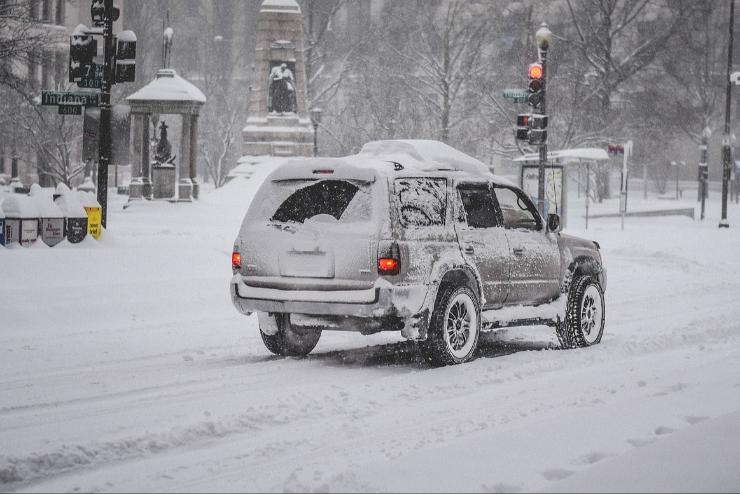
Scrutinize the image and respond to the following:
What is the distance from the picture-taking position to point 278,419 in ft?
25.2

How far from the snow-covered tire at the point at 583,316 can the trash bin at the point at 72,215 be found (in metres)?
7.90

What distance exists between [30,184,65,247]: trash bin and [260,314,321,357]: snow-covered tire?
6.35 m

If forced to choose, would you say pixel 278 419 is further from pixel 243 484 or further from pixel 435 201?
pixel 435 201

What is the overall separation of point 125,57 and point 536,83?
26.4 ft

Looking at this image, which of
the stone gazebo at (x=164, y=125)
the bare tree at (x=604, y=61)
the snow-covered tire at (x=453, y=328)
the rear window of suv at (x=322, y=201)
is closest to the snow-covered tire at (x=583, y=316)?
the snow-covered tire at (x=453, y=328)

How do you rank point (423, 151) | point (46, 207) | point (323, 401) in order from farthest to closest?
point (46, 207)
point (423, 151)
point (323, 401)

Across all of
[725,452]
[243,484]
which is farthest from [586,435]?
[243,484]

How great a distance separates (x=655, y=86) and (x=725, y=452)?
5274cm

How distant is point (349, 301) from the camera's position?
9.59 meters

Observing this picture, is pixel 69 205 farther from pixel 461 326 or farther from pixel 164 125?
pixel 164 125

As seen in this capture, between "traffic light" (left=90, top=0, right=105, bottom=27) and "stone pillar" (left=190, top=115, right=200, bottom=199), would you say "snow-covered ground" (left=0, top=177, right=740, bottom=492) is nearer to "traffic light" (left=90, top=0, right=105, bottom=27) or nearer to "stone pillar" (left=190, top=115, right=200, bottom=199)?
"traffic light" (left=90, top=0, right=105, bottom=27)

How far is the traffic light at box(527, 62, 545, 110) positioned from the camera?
831 inches

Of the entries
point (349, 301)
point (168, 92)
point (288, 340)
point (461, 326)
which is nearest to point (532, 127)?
point (288, 340)

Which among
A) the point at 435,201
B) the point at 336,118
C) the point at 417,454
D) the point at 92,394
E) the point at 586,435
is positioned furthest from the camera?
the point at 336,118
